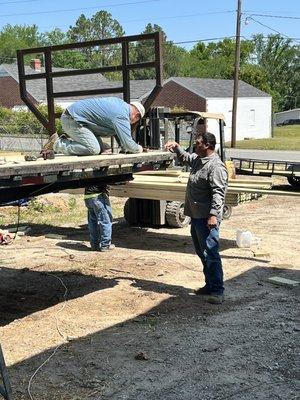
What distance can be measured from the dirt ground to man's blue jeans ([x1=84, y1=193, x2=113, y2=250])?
23cm

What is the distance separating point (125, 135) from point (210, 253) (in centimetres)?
165

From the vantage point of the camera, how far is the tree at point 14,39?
102875 mm

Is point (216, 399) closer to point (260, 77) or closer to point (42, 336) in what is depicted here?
Result: point (42, 336)

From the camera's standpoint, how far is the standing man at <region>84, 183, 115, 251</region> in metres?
9.69

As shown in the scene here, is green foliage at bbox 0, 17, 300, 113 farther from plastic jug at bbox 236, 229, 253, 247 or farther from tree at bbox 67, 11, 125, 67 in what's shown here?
plastic jug at bbox 236, 229, 253, 247

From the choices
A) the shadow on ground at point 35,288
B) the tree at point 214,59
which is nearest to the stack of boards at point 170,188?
the shadow on ground at point 35,288

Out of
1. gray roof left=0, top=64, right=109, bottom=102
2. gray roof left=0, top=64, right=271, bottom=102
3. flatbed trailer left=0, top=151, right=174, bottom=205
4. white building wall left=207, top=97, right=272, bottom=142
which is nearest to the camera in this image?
flatbed trailer left=0, top=151, right=174, bottom=205

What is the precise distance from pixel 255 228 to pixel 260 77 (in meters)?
57.8

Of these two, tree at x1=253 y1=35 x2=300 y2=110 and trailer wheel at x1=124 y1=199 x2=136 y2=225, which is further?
tree at x1=253 y1=35 x2=300 y2=110

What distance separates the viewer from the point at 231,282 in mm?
8109

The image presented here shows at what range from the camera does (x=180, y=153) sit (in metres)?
7.38

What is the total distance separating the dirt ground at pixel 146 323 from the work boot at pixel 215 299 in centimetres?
7

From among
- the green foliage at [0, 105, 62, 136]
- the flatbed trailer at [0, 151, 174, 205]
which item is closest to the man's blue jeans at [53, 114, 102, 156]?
the flatbed trailer at [0, 151, 174, 205]

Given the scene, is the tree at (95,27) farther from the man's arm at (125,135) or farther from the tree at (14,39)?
the man's arm at (125,135)
